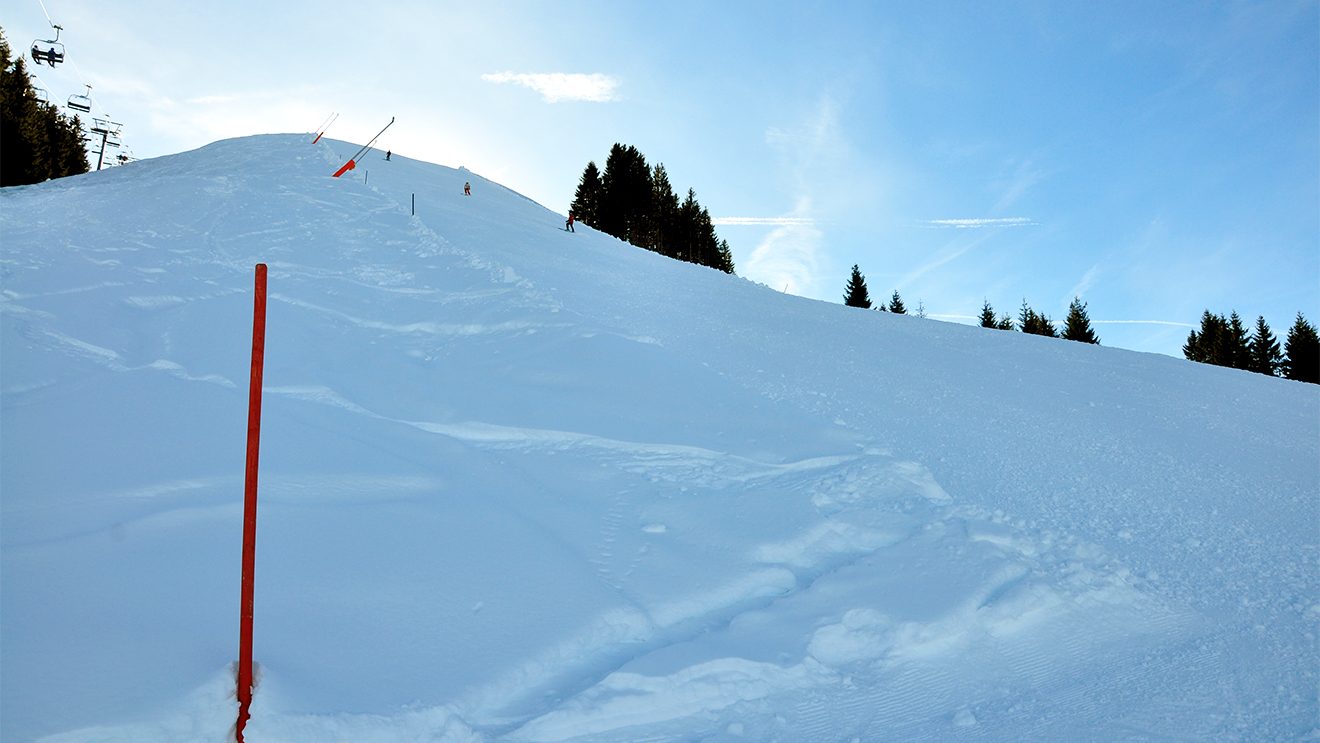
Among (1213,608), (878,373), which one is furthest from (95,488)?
(878,373)

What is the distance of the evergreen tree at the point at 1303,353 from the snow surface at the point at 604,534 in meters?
43.7

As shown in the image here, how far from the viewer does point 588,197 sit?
51.6 meters

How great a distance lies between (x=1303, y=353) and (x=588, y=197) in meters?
47.0

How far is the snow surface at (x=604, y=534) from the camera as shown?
360 centimetres

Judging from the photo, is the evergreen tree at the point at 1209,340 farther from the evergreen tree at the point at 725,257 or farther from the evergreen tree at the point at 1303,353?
the evergreen tree at the point at 725,257

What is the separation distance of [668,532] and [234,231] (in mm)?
12399

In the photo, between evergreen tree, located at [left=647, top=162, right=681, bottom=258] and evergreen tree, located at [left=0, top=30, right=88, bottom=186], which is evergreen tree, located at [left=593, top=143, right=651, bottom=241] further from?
evergreen tree, located at [left=0, top=30, right=88, bottom=186]

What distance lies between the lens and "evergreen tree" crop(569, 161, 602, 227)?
5056cm

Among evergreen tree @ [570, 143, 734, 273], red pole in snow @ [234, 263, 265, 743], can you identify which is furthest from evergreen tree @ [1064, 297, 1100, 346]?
red pole in snow @ [234, 263, 265, 743]

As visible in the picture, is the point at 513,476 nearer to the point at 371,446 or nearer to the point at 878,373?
the point at 371,446

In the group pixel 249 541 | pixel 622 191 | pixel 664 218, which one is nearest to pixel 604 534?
pixel 249 541

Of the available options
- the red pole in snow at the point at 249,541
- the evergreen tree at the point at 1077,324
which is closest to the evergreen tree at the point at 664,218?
the evergreen tree at the point at 1077,324

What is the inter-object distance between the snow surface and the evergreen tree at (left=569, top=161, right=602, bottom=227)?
41.2 meters

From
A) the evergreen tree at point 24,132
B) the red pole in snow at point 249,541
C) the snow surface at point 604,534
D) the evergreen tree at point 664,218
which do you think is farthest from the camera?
the evergreen tree at point 664,218
